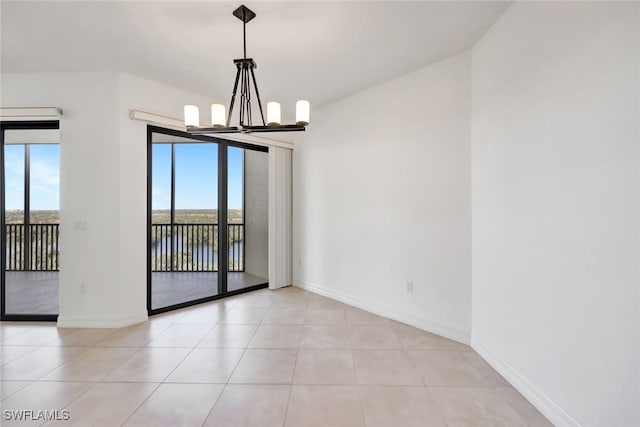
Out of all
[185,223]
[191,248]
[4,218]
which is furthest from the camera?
[191,248]

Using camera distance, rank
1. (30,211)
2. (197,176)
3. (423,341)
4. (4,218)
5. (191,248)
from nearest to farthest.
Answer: (423,341) < (4,218) < (30,211) < (197,176) < (191,248)

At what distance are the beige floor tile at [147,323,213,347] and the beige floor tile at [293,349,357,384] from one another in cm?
110

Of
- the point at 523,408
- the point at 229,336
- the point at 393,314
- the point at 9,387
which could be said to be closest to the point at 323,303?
the point at 393,314

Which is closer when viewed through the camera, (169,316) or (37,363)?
(37,363)

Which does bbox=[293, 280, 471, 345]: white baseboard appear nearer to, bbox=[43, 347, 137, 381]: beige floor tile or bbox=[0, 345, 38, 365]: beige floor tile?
bbox=[43, 347, 137, 381]: beige floor tile

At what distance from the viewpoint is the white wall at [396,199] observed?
271 cm

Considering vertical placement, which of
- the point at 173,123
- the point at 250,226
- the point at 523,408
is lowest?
the point at 523,408

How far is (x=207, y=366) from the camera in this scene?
2.26m

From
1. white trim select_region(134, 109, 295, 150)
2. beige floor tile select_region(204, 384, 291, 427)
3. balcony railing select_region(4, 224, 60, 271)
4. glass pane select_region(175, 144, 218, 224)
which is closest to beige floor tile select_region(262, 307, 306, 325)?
beige floor tile select_region(204, 384, 291, 427)

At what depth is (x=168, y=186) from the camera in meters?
3.91

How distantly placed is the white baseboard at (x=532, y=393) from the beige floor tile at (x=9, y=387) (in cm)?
353

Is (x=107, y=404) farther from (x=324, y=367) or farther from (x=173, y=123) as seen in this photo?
(x=173, y=123)

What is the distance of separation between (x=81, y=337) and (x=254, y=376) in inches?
79.4

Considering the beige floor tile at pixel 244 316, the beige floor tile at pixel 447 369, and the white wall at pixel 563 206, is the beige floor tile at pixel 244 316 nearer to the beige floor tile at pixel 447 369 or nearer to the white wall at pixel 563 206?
the beige floor tile at pixel 447 369
